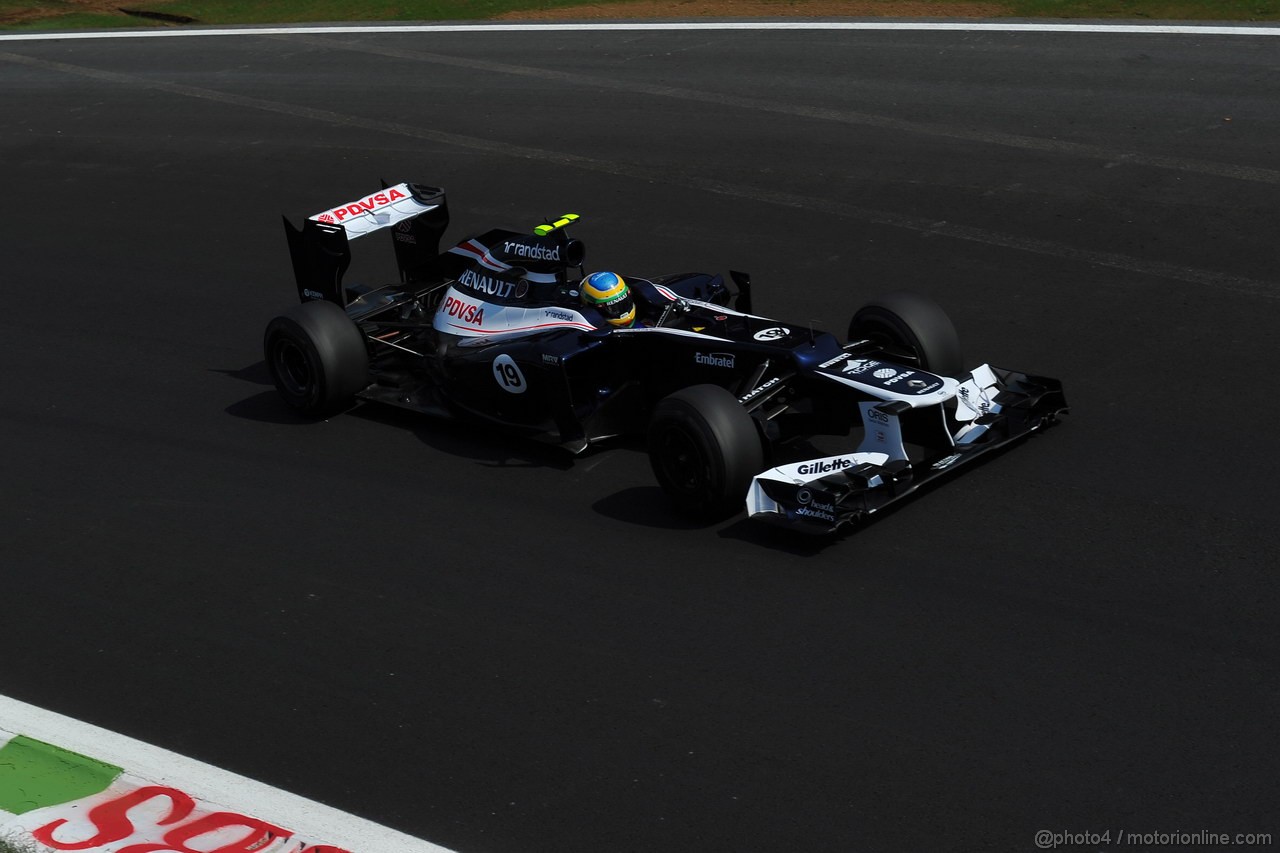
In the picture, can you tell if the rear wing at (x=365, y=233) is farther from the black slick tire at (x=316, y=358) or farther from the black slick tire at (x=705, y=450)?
the black slick tire at (x=705, y=450)

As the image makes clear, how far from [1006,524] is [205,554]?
15.3ft

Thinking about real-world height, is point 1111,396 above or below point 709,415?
below

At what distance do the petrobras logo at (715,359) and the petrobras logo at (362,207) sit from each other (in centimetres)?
343

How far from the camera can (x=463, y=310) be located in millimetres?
10570

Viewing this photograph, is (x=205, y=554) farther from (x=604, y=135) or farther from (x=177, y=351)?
(x=604, y=135)

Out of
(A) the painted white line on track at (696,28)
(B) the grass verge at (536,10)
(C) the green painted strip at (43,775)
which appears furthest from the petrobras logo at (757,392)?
(B) the grass verge at (536,10)

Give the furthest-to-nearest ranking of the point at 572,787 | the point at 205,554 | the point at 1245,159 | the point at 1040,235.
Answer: the point at 1245,159 → the point at 1040,235 → the point at 205,554 → the point at 572,787

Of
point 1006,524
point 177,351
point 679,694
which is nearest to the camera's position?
point 679,694

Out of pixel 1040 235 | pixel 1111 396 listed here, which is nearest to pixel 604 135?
pixel 1040 235

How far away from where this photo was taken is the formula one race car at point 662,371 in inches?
329

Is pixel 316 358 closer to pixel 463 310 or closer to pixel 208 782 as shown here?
pixel 463 310

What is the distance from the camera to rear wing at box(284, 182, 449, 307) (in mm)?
11039

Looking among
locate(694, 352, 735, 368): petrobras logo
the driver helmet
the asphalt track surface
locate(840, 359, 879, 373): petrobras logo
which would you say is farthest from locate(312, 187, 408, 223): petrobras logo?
locate(840, 359, 879, 373): petrobras logo

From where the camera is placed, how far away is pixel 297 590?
8320 mm
